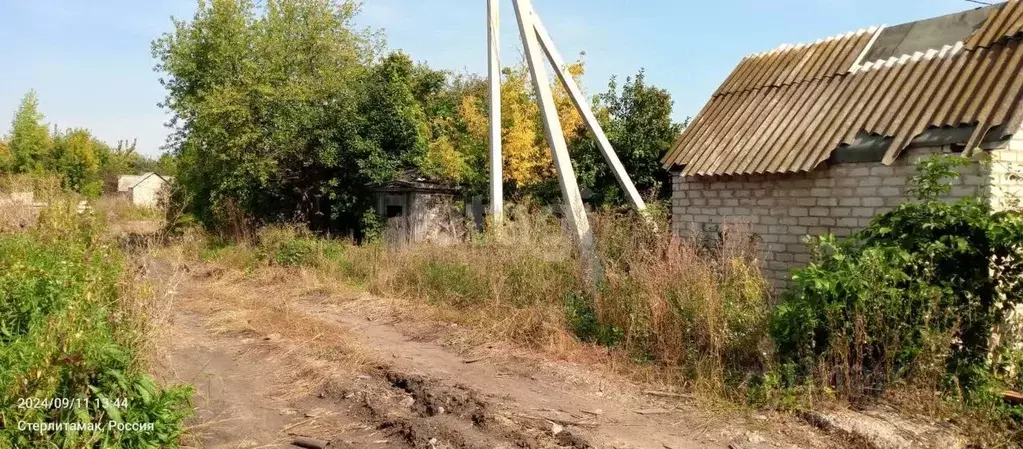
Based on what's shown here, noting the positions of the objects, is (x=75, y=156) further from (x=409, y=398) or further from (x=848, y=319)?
(x=848, y=319)

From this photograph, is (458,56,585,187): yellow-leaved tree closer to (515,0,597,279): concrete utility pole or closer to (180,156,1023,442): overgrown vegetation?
(515,0,597,279): concrete utility pole

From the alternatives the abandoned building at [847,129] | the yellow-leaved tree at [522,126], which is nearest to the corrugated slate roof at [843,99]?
Result: the abandoned building at [847,129]

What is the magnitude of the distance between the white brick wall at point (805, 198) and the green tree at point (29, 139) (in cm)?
3955

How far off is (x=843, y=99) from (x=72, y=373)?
8394 millimetres

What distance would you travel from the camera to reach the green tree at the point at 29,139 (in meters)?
39.1

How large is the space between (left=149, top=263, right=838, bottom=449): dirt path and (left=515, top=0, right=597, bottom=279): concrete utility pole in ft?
7.46

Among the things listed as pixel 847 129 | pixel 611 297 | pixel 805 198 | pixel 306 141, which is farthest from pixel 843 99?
pixel 306 141

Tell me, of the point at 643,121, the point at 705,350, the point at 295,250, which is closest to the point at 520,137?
the point at 643,121

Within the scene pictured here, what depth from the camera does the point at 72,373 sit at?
13.2 ft

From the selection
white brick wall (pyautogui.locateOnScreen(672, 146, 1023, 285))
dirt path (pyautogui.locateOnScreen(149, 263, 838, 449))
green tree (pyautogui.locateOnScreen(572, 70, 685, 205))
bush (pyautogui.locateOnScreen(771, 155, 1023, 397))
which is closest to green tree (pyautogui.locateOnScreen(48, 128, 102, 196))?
green tree (pyautogui.locateOnScreen(572, 70, 685, 205))

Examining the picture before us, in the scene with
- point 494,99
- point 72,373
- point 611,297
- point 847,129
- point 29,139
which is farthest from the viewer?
point 29,139

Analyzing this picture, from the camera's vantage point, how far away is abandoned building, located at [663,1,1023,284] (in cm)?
678

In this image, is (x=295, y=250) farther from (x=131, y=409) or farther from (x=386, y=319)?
(x=131, y=409)

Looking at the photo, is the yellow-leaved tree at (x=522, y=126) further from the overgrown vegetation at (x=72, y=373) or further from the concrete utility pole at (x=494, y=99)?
the overgrown vegetation at (x=72, y=373)
